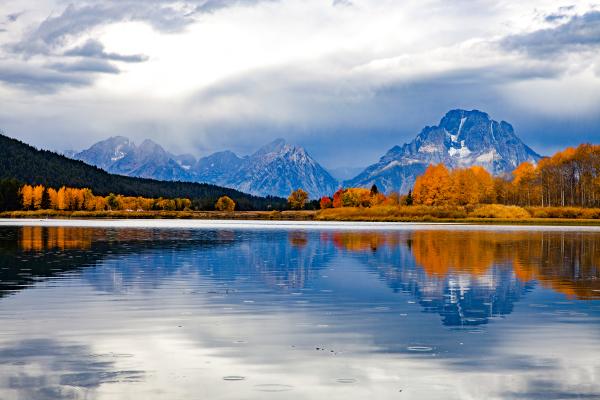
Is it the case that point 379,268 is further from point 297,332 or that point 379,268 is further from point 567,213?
point 567,213

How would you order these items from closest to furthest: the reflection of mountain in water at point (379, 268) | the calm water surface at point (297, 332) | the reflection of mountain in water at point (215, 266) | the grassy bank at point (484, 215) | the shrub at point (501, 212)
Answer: the calm water surface at point (297, 332) < the reflection of mountain in water at point (379, 268) < the reflection of mountain in water at point (215, 266) < the grassy bank at point (484, 215) < the shrub at point (501, 212)

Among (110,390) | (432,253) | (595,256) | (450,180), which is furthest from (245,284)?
(450,180)

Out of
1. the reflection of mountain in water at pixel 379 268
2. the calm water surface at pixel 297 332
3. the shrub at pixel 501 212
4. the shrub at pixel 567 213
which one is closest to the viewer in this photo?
the calm water surface at pixel 297 332

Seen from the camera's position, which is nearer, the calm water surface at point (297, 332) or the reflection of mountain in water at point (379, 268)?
the calm water surface at point (297, 332)

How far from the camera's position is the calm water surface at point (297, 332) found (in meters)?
15.6

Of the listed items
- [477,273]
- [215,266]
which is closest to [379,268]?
[477,273]

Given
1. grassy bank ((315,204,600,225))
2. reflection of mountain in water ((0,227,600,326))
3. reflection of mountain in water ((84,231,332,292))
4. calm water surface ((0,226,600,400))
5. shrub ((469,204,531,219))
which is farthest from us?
shrub ((469,204,531,219))

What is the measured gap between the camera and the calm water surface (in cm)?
1563

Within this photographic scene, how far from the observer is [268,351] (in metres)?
19.2

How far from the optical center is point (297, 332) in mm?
22109

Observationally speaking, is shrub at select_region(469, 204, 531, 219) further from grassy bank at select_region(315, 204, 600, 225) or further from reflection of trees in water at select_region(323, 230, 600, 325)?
reflection of trees in water at select_region(323, 230, 600, 325)

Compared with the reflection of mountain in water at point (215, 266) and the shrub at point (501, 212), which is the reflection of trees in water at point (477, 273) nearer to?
the reflection of mountain in water at point (215, 266)

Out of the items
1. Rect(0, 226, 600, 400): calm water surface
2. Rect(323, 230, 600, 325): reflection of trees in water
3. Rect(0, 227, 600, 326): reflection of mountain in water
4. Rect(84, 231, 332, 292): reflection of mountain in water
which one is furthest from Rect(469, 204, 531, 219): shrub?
Rect(0, 226, 600, 400): calm water surface

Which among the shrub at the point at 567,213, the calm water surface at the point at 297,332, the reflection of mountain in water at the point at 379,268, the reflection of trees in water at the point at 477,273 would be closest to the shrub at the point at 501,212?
the shrub at the point at 567,213
